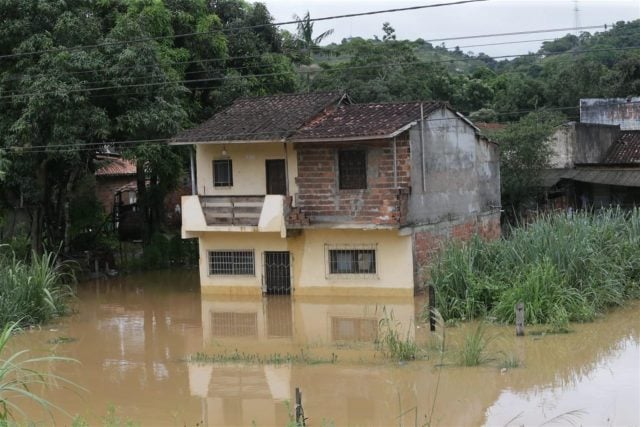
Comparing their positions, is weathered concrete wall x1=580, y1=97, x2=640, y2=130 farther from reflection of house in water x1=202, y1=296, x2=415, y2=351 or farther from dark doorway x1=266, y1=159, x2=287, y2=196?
reflection of house in water x1=202, y1=296, x2=415, y2=351

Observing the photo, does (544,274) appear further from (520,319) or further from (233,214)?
(233,214)

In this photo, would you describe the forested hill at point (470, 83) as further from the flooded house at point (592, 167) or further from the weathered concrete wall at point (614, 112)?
the flooded house at point (592, 167)

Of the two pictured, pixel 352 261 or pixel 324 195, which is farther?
pixel 352 261

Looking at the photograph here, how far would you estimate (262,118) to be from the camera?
2298 cm

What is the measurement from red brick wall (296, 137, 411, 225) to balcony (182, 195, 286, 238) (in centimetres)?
76

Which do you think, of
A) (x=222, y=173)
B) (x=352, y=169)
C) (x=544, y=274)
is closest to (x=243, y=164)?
(x=222, y=173)

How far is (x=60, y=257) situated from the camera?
27.4 m

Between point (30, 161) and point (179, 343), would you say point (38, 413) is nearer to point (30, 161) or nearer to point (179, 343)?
point (179, 343)

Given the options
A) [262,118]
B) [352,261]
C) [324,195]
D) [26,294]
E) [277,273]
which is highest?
[262,118]

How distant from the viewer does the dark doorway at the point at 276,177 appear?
22.7m

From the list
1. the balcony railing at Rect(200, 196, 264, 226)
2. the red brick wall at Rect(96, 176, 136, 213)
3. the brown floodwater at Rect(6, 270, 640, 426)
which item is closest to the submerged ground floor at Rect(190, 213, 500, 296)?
the balcony railing at Rect(200, 196, 264, 226)

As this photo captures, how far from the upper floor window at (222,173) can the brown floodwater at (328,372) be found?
13.1 feet

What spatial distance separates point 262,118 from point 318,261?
4143 mm

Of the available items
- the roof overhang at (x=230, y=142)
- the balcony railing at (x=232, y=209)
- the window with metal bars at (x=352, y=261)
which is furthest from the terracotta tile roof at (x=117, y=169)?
the window with metal bars at (x=352, y=261)
